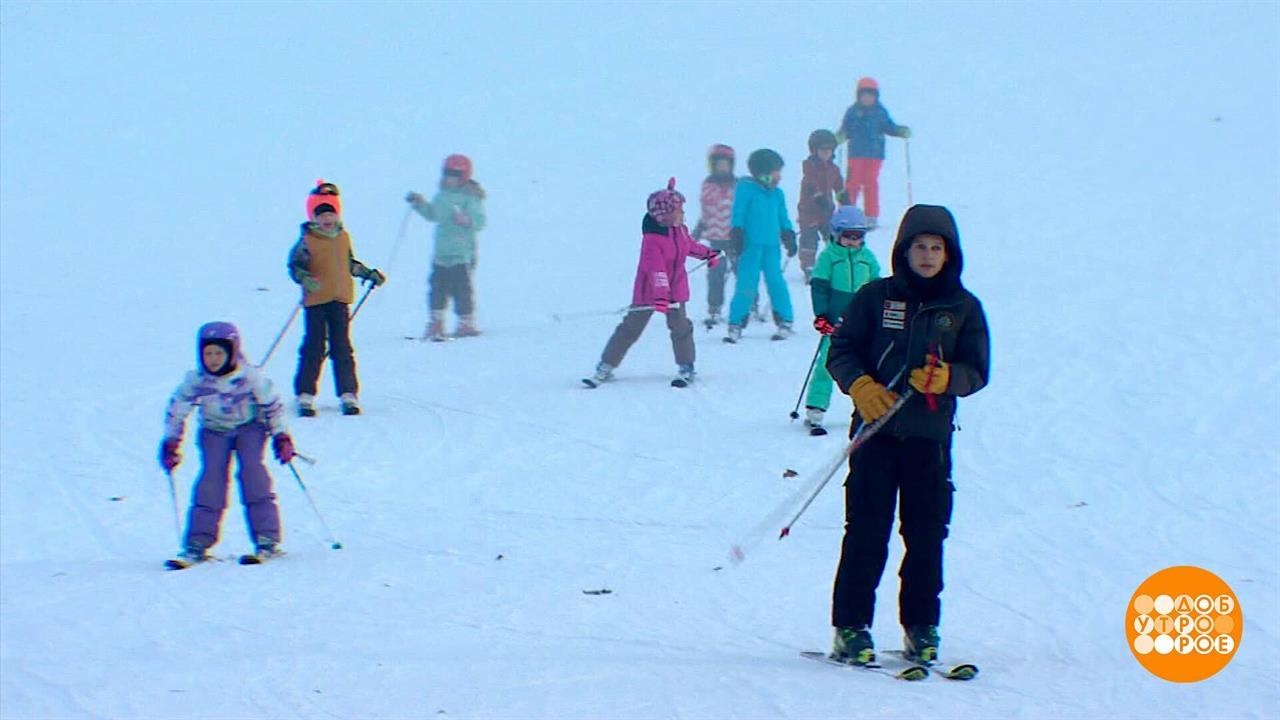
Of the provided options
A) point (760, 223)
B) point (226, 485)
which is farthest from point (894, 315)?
point (760, 223)

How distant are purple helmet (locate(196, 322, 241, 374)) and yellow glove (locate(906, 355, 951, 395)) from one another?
3.81 meters

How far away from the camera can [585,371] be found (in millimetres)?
14000

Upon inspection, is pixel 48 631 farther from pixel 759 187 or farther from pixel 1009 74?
pixel 1009 74

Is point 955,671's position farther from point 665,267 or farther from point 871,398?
point 665,267

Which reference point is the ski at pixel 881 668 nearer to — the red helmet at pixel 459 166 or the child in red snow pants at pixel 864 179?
the red helmet at pixel 459 166

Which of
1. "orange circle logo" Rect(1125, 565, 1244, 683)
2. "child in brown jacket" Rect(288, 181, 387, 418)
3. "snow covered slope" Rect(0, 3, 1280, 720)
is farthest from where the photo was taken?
"child in brown jacket" Rect(288, 181, 387, 418)

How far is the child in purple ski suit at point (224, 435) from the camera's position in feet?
26.8

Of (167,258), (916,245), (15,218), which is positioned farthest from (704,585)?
(15,218)

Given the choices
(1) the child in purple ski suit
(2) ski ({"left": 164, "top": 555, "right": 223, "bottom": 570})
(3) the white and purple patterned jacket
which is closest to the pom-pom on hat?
(1) the child in purple ski suit

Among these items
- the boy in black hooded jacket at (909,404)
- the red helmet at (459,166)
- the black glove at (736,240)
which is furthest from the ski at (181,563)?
the red helmet at (459,166)

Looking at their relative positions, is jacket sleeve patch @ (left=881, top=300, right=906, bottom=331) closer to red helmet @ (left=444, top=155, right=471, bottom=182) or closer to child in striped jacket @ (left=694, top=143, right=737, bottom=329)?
child in striped jacket @ (left=694, top=143, right=737, bottom=329)

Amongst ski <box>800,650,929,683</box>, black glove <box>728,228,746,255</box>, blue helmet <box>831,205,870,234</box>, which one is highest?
blue helmet <box>831,205,870,234</box>

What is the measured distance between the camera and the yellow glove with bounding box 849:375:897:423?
5.55 metres

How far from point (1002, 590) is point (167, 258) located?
52.1 feet
